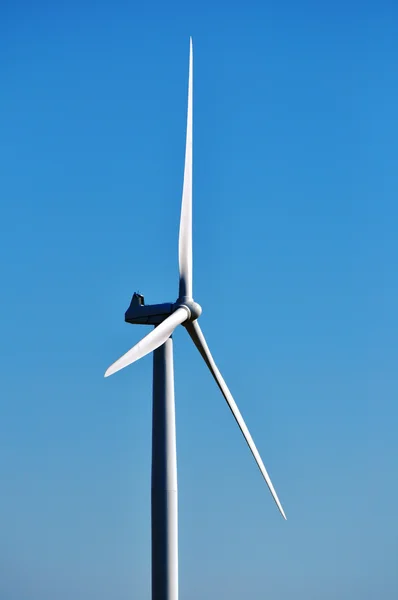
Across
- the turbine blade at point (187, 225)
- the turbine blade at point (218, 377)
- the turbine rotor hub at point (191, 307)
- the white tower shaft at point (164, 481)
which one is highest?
the turbine blade at point (187, 225)

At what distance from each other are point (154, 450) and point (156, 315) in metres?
5.14

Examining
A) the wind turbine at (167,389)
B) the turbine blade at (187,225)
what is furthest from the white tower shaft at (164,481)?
the turbine blade at (187,225)

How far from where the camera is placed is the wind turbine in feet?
129

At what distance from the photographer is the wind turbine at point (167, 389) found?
129ft

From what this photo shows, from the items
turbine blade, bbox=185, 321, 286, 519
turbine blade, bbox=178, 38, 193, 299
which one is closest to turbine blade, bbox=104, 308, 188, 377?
turbine blade, bbox=185, 321, 286, 519

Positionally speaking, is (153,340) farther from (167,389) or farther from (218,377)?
(218,377)

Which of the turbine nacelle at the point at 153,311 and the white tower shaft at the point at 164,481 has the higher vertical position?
the turbine nacelle at the point at 153,311

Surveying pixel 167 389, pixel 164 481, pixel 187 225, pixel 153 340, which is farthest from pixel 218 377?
pixel 187 225

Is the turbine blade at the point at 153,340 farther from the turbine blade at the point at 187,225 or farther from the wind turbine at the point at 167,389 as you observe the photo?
the turbine blade at the point at 187,225

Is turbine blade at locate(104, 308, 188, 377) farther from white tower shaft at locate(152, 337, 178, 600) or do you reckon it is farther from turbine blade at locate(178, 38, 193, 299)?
turbine blade at locate(178, 38, 193, 299)

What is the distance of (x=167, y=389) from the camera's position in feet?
136

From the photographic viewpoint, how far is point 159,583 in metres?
39.2

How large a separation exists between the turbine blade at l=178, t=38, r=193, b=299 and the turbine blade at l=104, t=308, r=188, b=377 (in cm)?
150

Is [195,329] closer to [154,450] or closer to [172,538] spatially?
[154,450]
